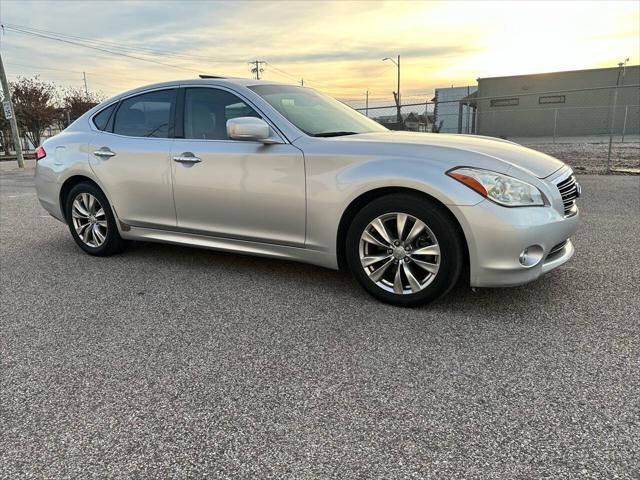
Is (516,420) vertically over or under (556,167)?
under

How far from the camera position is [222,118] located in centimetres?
411

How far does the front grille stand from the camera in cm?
334

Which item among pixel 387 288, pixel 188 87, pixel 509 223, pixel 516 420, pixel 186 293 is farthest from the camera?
pixel 188 87

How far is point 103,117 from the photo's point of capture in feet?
15.9

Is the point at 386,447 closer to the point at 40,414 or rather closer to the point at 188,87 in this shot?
the point at 40,414

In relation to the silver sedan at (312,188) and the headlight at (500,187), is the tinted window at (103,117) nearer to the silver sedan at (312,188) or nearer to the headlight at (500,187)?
the silver sedan at (312,188)

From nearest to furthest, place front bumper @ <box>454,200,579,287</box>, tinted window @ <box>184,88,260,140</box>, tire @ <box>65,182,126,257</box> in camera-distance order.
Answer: front bumper @ <box>454,200,579,287</box>, tinted window @ <box>184,88,260,140</box>, tire @ <box>65,182,126,257</box>

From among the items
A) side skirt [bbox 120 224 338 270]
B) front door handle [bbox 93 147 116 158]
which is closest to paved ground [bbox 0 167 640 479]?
side skirt [bbox 120 224 338 270]

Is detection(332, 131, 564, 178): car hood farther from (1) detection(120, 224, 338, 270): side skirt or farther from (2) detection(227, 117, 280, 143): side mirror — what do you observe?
(1) detection(120, 224, 338, 270): side skirt

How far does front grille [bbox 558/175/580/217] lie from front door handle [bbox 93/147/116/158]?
379 centimetres

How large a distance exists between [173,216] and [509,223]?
109 inches

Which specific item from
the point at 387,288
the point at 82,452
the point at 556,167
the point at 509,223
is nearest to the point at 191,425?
the point at 82,452

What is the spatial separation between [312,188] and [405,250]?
81 cm

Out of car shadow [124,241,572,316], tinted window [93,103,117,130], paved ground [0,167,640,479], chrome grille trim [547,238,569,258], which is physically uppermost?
tinted window [93,103,117,130]
